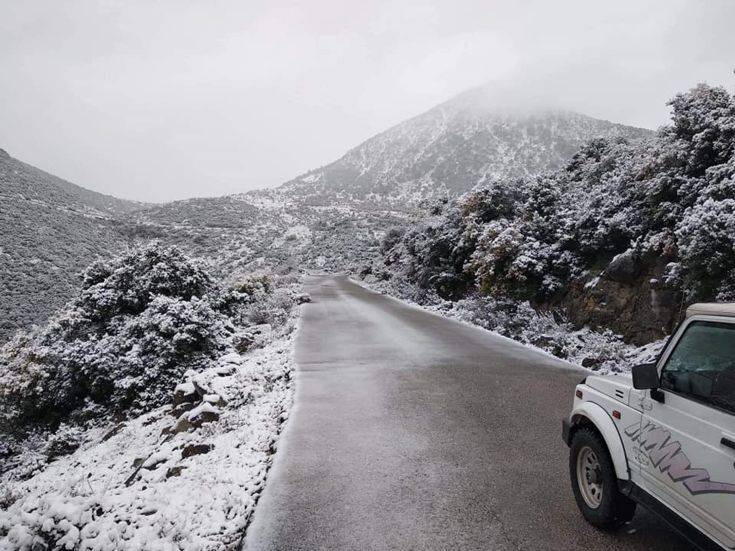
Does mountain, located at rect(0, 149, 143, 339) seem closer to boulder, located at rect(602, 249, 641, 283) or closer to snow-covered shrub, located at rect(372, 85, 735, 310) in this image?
snow-covered shrub, located at rect(372, 85, 735, 310)

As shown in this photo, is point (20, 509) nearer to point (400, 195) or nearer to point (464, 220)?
point (464, 220)

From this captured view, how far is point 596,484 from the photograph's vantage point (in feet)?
11.4

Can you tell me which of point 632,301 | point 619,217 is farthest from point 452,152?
point 632,301

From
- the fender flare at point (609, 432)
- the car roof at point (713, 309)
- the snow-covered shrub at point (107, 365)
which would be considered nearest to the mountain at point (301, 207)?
the snow-covered shrub at point (107, 365)

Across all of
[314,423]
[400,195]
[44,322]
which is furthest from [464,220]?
[400,195]

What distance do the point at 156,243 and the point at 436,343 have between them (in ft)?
33.4

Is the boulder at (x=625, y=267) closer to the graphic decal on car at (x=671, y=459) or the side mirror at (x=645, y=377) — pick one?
the graphic decal on car at (x=671, y=459)

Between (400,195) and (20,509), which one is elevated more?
(400,195)

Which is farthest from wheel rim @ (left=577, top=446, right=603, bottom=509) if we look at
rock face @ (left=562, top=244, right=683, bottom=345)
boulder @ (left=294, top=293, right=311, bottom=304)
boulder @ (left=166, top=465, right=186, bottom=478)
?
boulder @ (left=294, top=293, right=311, bottom=304)

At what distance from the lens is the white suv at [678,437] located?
2.21 meters

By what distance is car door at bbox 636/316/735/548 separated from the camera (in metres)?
2.16

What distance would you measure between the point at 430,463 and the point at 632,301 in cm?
709

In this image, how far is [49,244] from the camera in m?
28.3

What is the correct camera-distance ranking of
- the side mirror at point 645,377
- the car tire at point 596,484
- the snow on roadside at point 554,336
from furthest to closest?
the snow on roadside at point 554,336
the car tire at point 596,484
the side mirror at point 645,377
